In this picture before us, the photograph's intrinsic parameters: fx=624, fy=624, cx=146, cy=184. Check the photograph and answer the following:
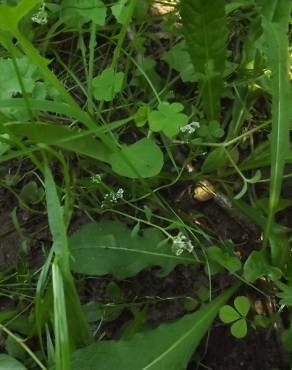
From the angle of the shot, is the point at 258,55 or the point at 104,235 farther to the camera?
the point at 258,55

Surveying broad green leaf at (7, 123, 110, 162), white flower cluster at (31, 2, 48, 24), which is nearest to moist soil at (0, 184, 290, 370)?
broad green leaf at (7, 123, 110, 162)

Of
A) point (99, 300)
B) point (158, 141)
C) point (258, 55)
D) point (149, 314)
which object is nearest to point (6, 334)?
point (99, 300)

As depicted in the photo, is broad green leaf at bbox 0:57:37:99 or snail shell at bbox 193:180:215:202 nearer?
broad green leaf at bbox 0:57:37:99

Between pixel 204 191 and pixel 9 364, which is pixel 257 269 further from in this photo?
pixel 9 364

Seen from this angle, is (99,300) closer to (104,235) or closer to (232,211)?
(104,235)

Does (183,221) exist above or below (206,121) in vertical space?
below

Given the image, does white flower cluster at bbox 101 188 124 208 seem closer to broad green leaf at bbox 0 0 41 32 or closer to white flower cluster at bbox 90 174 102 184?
white flower cluster at bbox 90 174 102 184

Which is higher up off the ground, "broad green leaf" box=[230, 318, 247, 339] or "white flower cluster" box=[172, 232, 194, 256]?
"white flower cluster" box=[172, 232, 194, 256]
